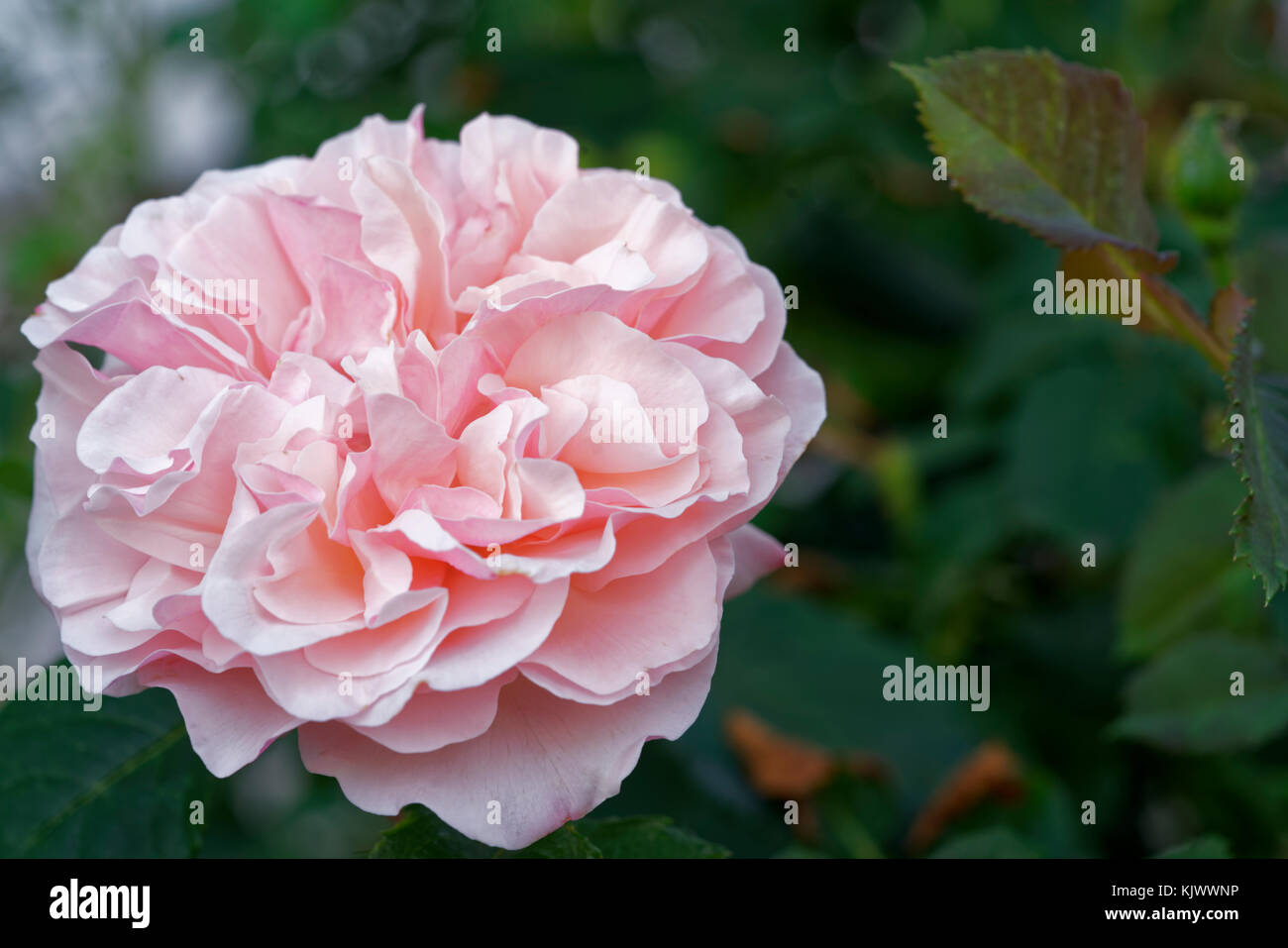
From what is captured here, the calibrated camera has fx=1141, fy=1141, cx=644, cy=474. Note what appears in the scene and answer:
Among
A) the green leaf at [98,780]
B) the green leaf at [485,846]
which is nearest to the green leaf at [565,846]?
the green leaf at [485,846]

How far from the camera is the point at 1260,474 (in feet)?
1.49

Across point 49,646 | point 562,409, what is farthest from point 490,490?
point 49,646

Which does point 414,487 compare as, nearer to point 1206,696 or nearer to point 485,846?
point 485,846

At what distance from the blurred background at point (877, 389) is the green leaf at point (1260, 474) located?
4.6 inches

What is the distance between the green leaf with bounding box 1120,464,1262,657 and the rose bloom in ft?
1.15

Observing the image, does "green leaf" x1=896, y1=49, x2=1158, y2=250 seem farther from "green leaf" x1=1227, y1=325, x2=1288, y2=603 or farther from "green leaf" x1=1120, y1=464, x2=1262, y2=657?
"green leaf" x1=1120, y1=464, x2=1262, y2=657

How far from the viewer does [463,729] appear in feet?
1.35

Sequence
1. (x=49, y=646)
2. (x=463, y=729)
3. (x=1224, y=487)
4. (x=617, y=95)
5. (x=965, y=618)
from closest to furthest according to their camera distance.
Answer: (x=463, y=729) < (x=1224, y=487) < (x=965, y=618) < (x=617, y=95) < (x=49, y=646)

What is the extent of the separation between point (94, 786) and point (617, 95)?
942 millimetres

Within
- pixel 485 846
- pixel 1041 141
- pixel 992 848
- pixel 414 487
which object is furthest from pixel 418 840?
pixel 1041 141

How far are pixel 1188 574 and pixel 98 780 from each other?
0.63 meters

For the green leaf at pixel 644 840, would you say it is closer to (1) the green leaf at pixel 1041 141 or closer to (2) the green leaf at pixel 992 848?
(2) the green leaf at pixel 992 848

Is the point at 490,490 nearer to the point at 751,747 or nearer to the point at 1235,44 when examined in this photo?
the point at 751,747

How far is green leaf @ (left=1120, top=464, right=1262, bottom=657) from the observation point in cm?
70
